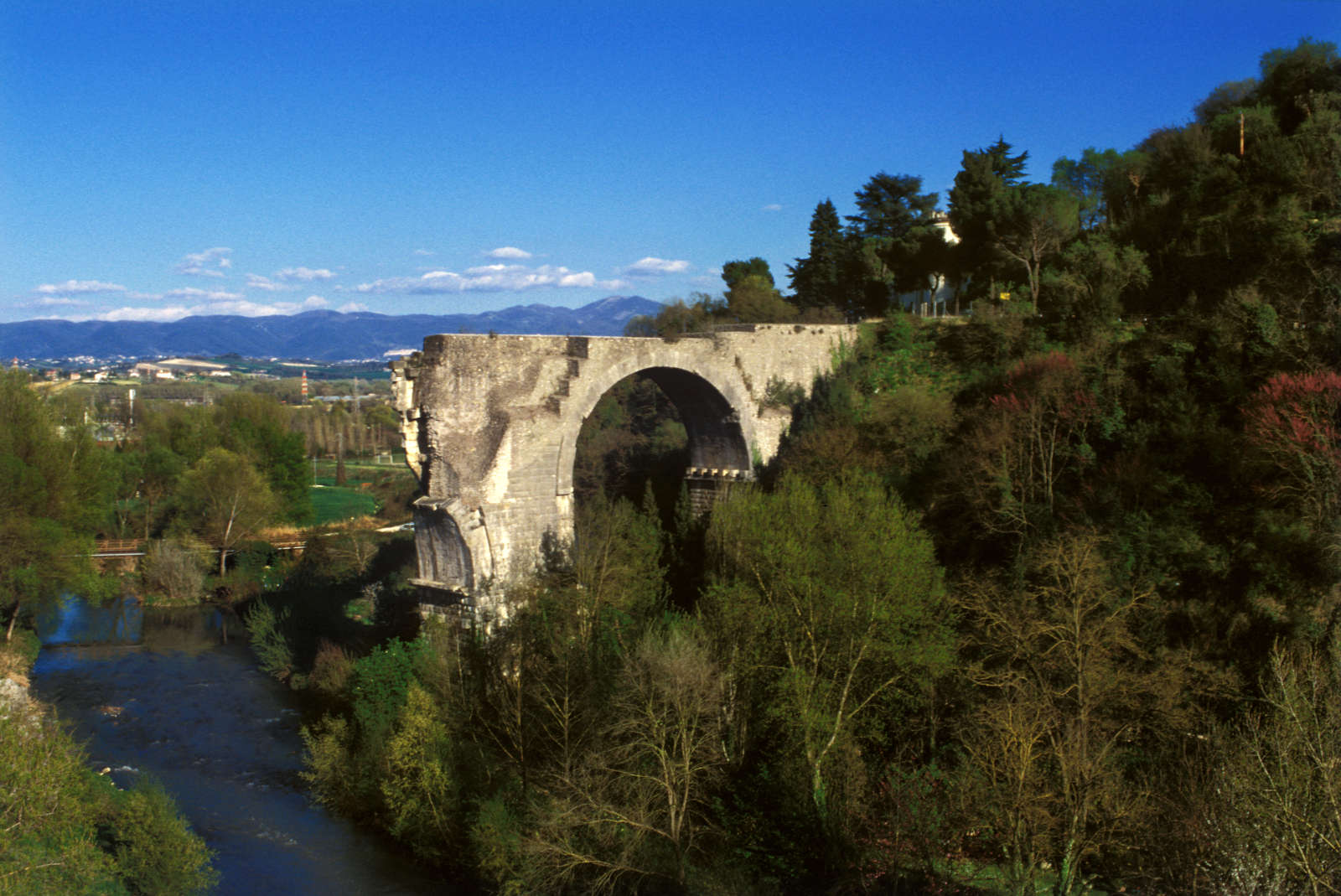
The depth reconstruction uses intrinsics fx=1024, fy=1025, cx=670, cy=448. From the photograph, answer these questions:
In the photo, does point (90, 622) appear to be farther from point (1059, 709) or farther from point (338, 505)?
point (1059, 709)

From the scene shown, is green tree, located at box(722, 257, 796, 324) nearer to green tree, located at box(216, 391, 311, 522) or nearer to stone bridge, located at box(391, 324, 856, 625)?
stone bridge, located at box(391, 324, 856, 625)

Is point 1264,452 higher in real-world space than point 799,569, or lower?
higher

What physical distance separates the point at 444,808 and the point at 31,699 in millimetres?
10028

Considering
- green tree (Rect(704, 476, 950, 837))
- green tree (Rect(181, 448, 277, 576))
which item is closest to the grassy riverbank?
green tree (Rect(704, 476, 950, 837))

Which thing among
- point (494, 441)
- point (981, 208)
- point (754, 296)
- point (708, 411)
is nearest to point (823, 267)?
point (754, 296)

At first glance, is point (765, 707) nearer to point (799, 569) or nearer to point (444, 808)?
point (799, 569)

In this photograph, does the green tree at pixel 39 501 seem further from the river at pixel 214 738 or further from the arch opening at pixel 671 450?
the arch opening at pixel 671 450

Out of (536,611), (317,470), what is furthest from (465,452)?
(317,470)

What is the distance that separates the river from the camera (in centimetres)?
1309

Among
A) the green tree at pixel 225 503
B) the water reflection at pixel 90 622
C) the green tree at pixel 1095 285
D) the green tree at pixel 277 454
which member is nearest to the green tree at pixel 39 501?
the water reflection at pixel 90 622

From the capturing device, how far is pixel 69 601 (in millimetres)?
27484

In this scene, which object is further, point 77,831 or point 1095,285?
point 1095,285

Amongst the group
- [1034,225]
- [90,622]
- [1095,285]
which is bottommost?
[90,622]

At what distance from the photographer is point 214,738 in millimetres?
17516
